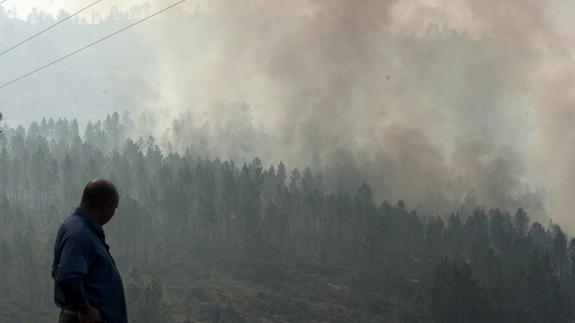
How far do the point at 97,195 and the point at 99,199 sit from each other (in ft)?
0.15

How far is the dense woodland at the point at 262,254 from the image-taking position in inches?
3976

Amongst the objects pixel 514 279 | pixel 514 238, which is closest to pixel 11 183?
pixel 514 279

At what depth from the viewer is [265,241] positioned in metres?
140

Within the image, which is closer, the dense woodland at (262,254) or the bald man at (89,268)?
the bald man at (89,268)

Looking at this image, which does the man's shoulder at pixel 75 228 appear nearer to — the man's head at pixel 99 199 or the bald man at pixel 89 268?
the bald man at pixel 89 268

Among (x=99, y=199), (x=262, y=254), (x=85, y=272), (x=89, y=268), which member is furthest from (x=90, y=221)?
(x=262, y=254)

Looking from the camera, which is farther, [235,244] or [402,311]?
[235,244]

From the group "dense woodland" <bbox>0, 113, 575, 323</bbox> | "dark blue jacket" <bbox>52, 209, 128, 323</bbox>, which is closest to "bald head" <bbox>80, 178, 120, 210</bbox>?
"dark blue jacket" <bbox>52, 209, 128, 323</bbox>

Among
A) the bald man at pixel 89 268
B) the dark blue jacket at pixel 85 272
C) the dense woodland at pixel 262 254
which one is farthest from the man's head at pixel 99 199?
the dense woodland at pixel 262 254

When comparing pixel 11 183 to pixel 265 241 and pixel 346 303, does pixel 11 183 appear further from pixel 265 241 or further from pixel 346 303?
pixel 346 303

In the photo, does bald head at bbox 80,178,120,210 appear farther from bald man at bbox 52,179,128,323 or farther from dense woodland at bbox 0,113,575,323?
dense woodland at bbox 0,113,575,323

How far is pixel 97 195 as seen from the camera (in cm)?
583

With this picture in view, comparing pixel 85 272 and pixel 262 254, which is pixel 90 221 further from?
pixel 262 254

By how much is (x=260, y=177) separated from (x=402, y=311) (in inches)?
2685
